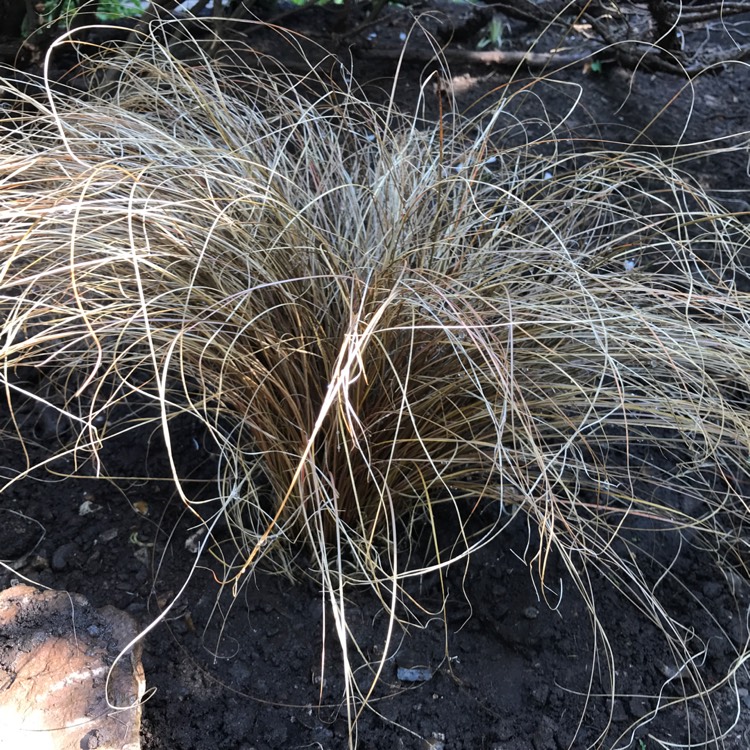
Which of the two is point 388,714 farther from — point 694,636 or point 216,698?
point 694,636

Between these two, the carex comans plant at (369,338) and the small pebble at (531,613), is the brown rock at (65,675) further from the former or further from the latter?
the small pebble at (531,613)

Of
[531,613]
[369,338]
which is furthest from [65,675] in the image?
[531,613]

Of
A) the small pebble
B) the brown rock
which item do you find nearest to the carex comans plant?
the small pebble

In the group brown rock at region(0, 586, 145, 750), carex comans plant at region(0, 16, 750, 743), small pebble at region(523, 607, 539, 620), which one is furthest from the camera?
small pebble at region(523, 607, 539, 620)

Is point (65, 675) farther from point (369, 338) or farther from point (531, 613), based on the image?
point (531, 613)

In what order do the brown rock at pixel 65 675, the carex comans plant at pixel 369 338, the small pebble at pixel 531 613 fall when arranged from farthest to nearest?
the small pebble at pixel 531 613 → the carex comans plant at pixel 369 338 → the brown rock at pixel 65 675

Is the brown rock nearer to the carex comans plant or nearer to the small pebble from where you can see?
the carex comans plant

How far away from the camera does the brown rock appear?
1054mm

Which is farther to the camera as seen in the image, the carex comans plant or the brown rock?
the carex comans plant

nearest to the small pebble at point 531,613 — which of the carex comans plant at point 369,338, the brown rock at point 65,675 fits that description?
the carex comans plant at point 369,338

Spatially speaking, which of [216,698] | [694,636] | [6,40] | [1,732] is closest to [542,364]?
[694,636]

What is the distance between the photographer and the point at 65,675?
1115mm

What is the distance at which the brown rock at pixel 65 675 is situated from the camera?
3.46 feet

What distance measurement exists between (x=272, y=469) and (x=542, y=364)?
55cm
